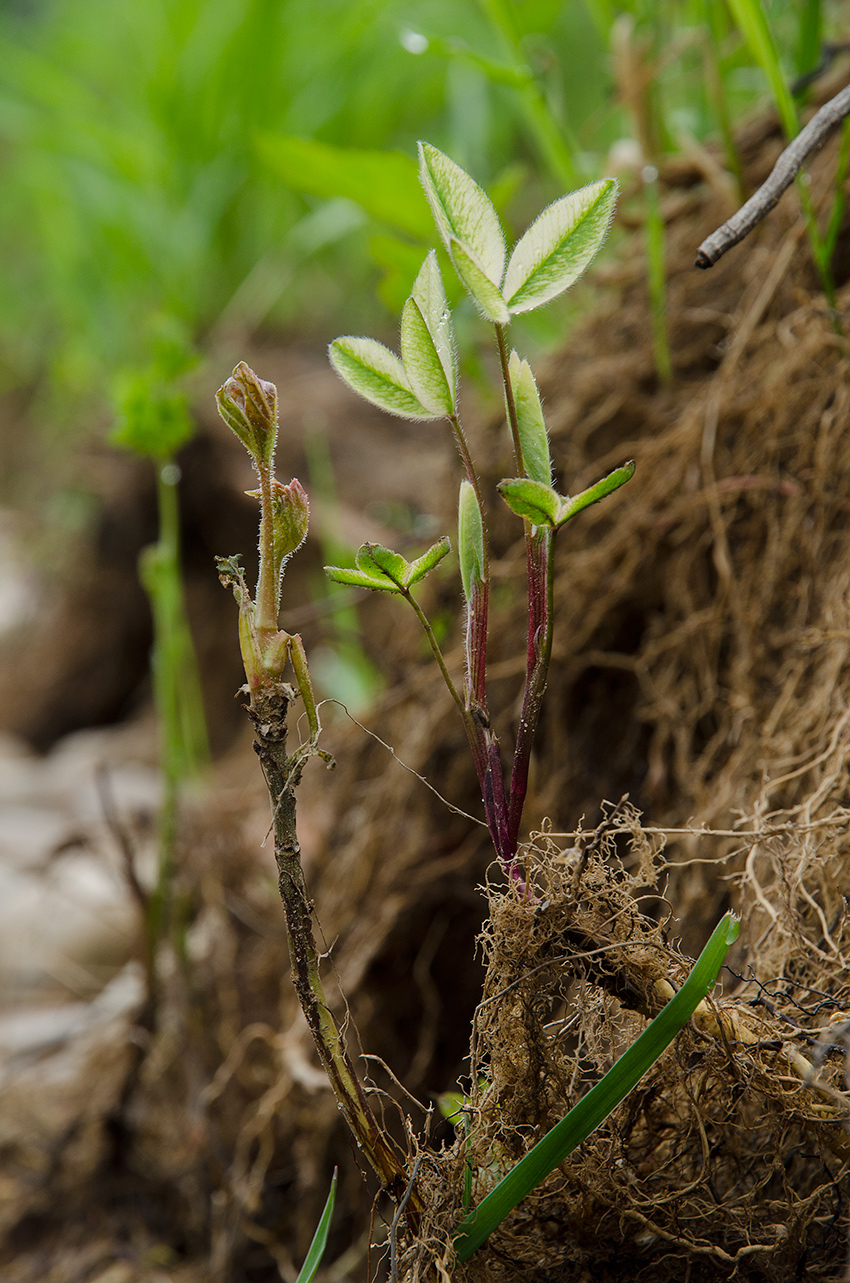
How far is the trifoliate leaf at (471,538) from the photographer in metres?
0.38

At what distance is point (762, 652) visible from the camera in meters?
0.70

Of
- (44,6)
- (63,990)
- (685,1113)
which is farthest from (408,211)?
(44,6)

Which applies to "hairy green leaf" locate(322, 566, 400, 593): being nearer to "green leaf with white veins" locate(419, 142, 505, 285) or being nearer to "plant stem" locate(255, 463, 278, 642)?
"plant stem" locate(255, 463, 278, 642)

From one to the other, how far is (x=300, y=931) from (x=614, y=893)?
0.14m

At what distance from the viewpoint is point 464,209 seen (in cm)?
37

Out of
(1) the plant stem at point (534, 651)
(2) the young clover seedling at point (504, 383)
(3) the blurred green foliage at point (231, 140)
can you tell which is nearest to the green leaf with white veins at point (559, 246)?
(2) the young clover seedling at point (504, 383)

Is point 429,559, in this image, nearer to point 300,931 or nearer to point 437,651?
point 437,651

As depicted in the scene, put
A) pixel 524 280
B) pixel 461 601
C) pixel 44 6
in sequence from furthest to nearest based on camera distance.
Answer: pixel 44 6
pixel 461 601
pixel 524 280

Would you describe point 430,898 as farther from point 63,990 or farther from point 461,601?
point 63,990

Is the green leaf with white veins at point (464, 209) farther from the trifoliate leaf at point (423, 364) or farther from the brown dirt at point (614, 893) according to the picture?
the brown dirt at point (614, 893)

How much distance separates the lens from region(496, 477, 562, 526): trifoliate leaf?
33 cm

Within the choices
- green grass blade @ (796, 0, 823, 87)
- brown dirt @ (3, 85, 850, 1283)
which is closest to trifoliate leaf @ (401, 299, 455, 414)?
brown dirt @ (3, 85, 850, 1283)

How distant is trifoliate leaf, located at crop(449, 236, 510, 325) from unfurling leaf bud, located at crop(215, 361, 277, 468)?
0.29 ft

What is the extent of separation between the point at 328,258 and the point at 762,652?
6.52 feet
